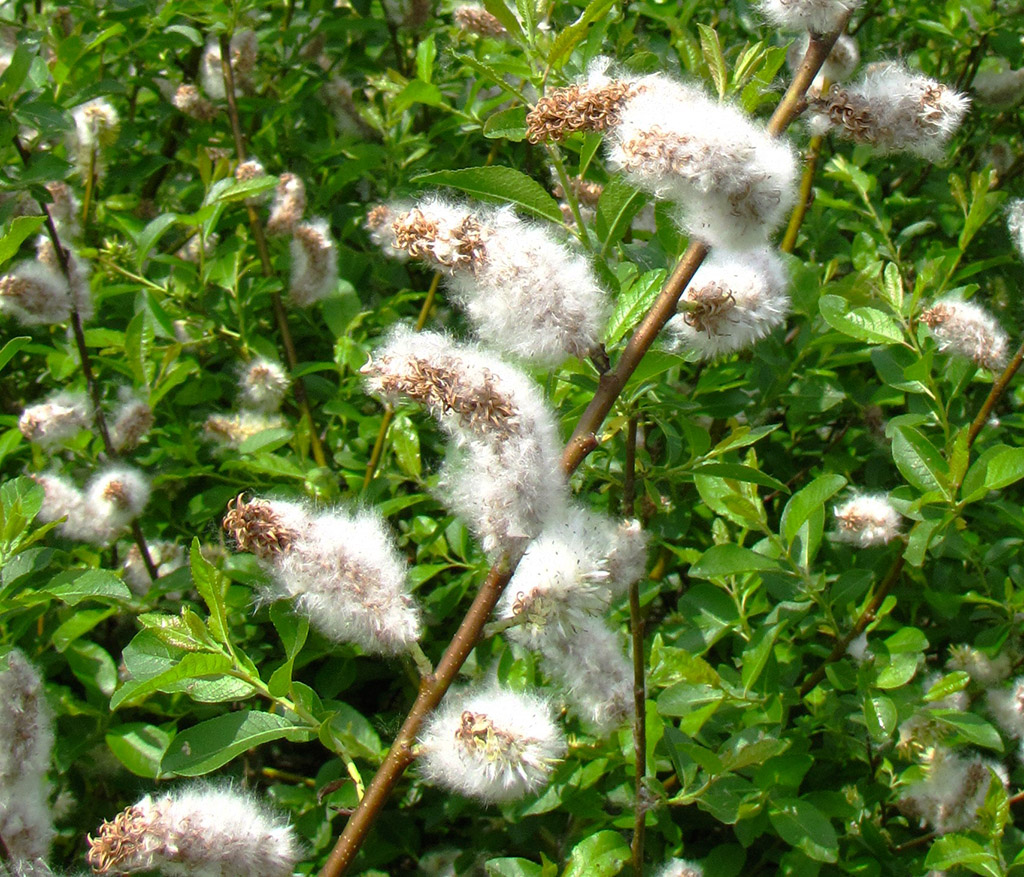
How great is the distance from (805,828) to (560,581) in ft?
2.10

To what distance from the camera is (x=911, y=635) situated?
1.77 m

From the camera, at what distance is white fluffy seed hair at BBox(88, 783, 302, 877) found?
1.23 metres

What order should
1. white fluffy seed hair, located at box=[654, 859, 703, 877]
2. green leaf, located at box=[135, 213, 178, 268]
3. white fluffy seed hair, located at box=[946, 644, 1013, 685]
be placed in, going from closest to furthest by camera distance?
white fluffy seed hair, located at box=[654, 859, 703, 877] → white fluffy seed hair, located at box=[946, 644, 1013, 685] → green leaf, located at box=[135, 213, 178, 268]

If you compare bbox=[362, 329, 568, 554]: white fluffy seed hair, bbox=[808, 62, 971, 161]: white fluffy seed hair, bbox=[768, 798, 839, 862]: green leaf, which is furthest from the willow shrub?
bbox=[362, 329, 568, 554]: white fluffy seed hair

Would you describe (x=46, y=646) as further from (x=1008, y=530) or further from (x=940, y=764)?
(x=1008, y=530)

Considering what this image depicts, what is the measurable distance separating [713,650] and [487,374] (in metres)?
1.21

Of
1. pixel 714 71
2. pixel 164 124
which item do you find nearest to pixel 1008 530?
pixel 714 71

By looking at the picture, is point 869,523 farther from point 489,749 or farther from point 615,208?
point 489,749

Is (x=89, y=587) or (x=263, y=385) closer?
(x=89, y=587)

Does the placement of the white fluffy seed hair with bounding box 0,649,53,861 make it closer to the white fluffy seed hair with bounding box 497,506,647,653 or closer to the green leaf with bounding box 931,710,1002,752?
the white fluffy seed hair with bounding box 497,506,647,653

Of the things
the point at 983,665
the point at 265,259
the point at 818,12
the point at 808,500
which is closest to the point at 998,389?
the point at 808,500

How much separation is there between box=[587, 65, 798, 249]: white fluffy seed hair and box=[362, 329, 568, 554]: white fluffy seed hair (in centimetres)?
30

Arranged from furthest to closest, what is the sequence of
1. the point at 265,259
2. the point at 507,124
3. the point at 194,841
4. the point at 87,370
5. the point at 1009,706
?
the point at 265,259
the point at 87,370
the point at 1009,706
the point at 507,124
the point at 194,841

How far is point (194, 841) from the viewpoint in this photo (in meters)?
1.29
